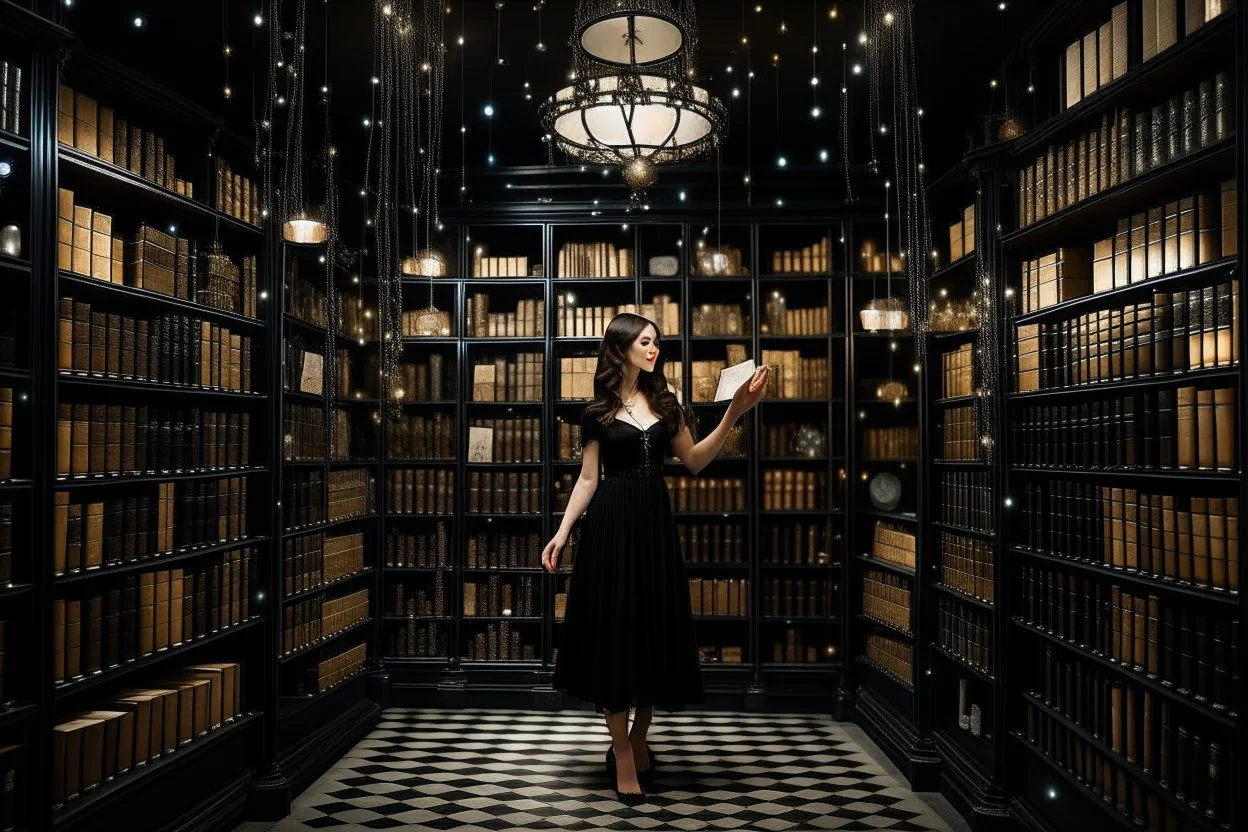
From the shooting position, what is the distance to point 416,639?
6.19 meters

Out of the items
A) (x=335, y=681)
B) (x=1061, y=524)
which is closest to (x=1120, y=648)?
(x=1061, y=524)

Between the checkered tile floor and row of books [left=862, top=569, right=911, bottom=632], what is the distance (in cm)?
67

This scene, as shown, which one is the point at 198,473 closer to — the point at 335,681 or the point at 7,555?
the point at 7,555

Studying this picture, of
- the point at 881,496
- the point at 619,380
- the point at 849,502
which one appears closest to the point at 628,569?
the point at 619,380

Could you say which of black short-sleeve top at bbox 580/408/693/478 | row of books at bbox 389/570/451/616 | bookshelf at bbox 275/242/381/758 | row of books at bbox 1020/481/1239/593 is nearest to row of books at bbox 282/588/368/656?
bookshelf at bbox 275/242/381/758

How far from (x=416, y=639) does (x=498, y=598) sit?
56 cm

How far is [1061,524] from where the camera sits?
11.7ft

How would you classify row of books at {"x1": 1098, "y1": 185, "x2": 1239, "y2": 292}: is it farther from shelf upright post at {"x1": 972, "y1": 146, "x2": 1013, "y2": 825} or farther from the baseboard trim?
the baseboard trim

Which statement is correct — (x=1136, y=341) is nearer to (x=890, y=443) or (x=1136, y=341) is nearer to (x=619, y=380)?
(x=619, y=380)

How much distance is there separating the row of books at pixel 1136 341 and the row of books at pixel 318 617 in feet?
11.0

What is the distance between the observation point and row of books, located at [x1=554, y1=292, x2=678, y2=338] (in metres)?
6.14

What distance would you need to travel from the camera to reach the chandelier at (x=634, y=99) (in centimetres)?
327

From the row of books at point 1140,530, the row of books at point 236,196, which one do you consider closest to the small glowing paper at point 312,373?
the row of books at point 236,196

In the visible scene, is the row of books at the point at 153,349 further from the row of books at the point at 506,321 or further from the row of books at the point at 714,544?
the row of books at the point at 714,544
